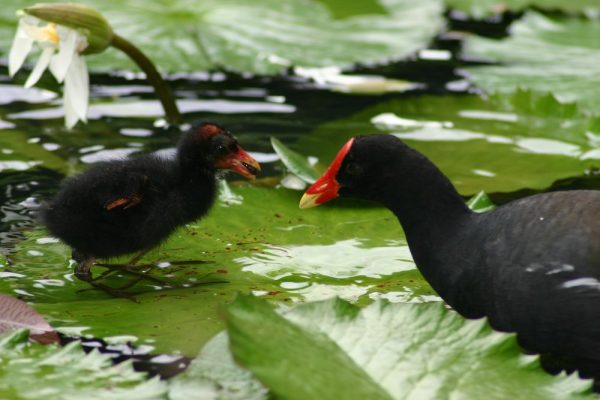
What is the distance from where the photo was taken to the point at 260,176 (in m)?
3.47

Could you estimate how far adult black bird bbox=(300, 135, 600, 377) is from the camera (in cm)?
218

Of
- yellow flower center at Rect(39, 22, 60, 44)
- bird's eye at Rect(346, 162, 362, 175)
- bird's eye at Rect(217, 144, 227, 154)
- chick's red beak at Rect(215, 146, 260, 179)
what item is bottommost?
chick's red beak at Rect(215, 146, 260, 179)

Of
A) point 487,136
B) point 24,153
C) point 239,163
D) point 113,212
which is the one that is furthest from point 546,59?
point 113,212

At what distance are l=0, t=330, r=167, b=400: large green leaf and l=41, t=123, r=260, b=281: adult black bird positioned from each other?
0.54 metres

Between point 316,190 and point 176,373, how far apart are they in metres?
0.65

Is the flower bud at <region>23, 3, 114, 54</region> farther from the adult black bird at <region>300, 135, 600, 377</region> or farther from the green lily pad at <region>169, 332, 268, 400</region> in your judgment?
the green lily pad at <region>169, 332, 268, 400</region>

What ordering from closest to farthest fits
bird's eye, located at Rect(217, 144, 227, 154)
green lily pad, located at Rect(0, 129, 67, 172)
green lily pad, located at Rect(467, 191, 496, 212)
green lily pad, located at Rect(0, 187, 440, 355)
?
green lily pad, located at Rect(0, 187, 440, 355) → bird's eye, located at Rect(217, 144, 227, 154) → green lily pad, located at Rect(467, 191, 496, 212) → green lily pad, located at Rect(0, 129, 67, 172)

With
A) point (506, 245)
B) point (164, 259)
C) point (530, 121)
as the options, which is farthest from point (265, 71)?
point (506, 245)

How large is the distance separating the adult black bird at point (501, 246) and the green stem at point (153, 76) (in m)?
1.22

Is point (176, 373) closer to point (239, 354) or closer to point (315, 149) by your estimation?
point (239, 354)

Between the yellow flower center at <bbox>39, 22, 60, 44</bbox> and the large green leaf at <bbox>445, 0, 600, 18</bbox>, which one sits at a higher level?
the yellow flower center at <bbox>39, 22, 60, 44</bbox>

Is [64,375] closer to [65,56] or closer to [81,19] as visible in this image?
[65,56]

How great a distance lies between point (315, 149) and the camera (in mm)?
3686

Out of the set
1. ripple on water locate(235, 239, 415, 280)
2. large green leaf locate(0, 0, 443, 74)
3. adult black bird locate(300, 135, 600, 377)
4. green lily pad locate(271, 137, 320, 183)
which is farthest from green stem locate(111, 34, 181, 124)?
adult black bird locate(300, 135, 600, 377)
